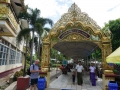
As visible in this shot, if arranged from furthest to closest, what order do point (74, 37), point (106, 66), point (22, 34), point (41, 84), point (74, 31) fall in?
point (22, 34) < point (74, 31) < point (74, 37) < point (106, 66) < point (41, 84)

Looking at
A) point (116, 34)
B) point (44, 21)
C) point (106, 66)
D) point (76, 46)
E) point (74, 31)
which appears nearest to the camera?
point (106, 66)

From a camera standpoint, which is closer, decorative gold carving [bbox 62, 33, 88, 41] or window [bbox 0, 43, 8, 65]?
decorative gold carving [bbox 62, 33, 88, 41]

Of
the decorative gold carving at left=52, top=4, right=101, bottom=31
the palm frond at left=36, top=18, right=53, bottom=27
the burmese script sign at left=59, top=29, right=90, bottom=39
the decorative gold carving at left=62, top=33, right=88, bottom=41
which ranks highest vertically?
the palm frond at left=36, top=18, right=53, bottom=27

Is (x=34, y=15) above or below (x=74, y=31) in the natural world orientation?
above

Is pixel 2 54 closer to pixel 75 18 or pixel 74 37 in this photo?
pixel 74 37

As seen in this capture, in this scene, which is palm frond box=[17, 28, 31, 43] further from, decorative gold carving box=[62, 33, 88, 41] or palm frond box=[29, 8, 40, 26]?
decorative gold carving box=[62, 33, 88, 41]

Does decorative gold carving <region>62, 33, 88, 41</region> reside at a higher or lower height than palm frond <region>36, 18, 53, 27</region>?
lower

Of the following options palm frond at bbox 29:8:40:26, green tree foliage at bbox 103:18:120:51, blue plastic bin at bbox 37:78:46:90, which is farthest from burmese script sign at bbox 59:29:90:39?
green tree foliage at bbox 103:18:120:51

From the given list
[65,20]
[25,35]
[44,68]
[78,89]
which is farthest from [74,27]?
[25,35]

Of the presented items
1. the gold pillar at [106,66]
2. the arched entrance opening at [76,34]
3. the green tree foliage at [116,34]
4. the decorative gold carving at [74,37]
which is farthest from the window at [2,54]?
the green tree foliage at [116,34]

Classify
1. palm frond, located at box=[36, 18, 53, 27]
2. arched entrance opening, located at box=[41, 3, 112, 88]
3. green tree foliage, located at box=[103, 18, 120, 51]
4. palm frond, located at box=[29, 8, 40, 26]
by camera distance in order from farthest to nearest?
green tree foliage, located at box=[103, 18, 120, 51], palm frond, located at box=[36, 18, 53, 27], palm frond, located at box=[29, 8, 40, 26], arched entrance opening, located at box=[41, 3, 112, 88]

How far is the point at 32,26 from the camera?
16.4 m

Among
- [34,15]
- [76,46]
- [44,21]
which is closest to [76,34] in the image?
[76,46]

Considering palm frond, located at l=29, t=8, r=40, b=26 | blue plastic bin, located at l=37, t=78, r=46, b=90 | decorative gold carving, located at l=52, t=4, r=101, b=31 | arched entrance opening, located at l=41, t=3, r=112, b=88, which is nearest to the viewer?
blue plastic bin, located at l=37, t=78, r=46, b=90
